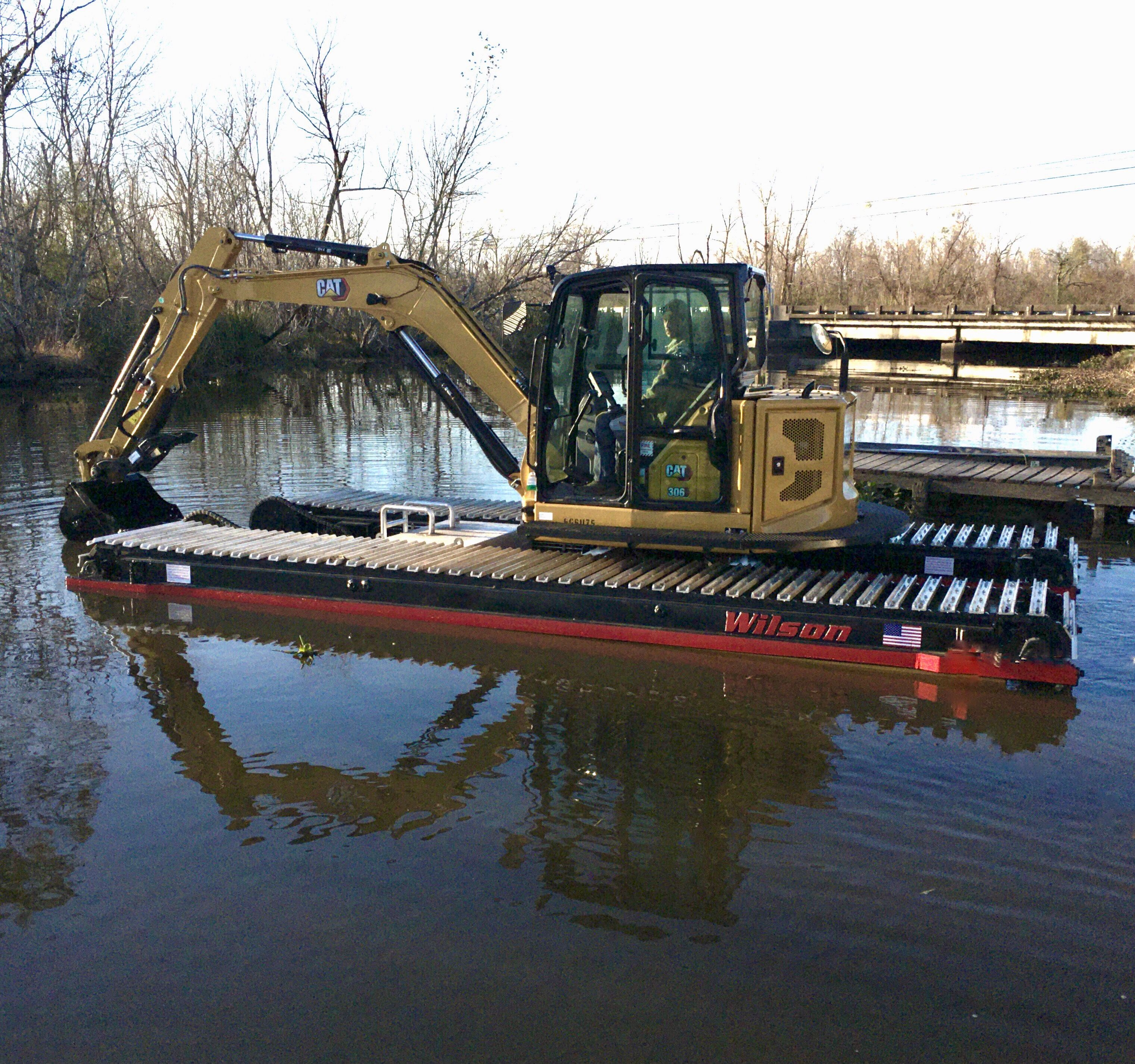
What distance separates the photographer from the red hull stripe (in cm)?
672

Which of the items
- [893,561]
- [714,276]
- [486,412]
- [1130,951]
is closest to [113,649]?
[714,276]

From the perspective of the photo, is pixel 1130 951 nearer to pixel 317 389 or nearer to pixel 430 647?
pixel 430 647

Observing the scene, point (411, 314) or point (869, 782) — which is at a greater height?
point (411, 314)

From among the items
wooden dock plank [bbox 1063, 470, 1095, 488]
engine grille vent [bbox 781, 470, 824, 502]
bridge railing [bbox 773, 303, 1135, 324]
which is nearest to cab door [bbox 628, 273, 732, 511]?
engine grille vent [bbox 781, 470, 824, 502]

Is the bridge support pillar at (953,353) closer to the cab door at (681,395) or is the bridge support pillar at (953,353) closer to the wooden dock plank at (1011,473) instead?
the wooden dock plank at (1011,473)

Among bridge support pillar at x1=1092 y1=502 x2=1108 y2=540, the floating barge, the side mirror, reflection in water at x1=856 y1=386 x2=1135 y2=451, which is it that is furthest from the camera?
reflection in water at x1=856 y1=386 x2=1135 y2=451

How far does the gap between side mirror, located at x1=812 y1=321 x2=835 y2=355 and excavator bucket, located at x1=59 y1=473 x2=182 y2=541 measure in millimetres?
7125

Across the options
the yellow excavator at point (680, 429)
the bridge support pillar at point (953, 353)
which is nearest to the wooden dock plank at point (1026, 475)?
the yellow excavator at point (680, 429)

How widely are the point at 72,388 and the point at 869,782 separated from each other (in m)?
29.9

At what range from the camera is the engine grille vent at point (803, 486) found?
7.36 m

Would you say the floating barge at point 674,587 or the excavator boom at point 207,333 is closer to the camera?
the floating barge at point 674,587

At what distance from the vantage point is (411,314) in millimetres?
9047

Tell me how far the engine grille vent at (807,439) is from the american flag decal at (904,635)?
1142 mm

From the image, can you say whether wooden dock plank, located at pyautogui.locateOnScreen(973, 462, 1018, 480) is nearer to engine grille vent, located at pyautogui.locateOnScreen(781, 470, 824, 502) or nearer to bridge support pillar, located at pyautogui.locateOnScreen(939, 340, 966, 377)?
engine grille vent, located at pyautogui.locateOnScreen(781, 470, 824, 502)
